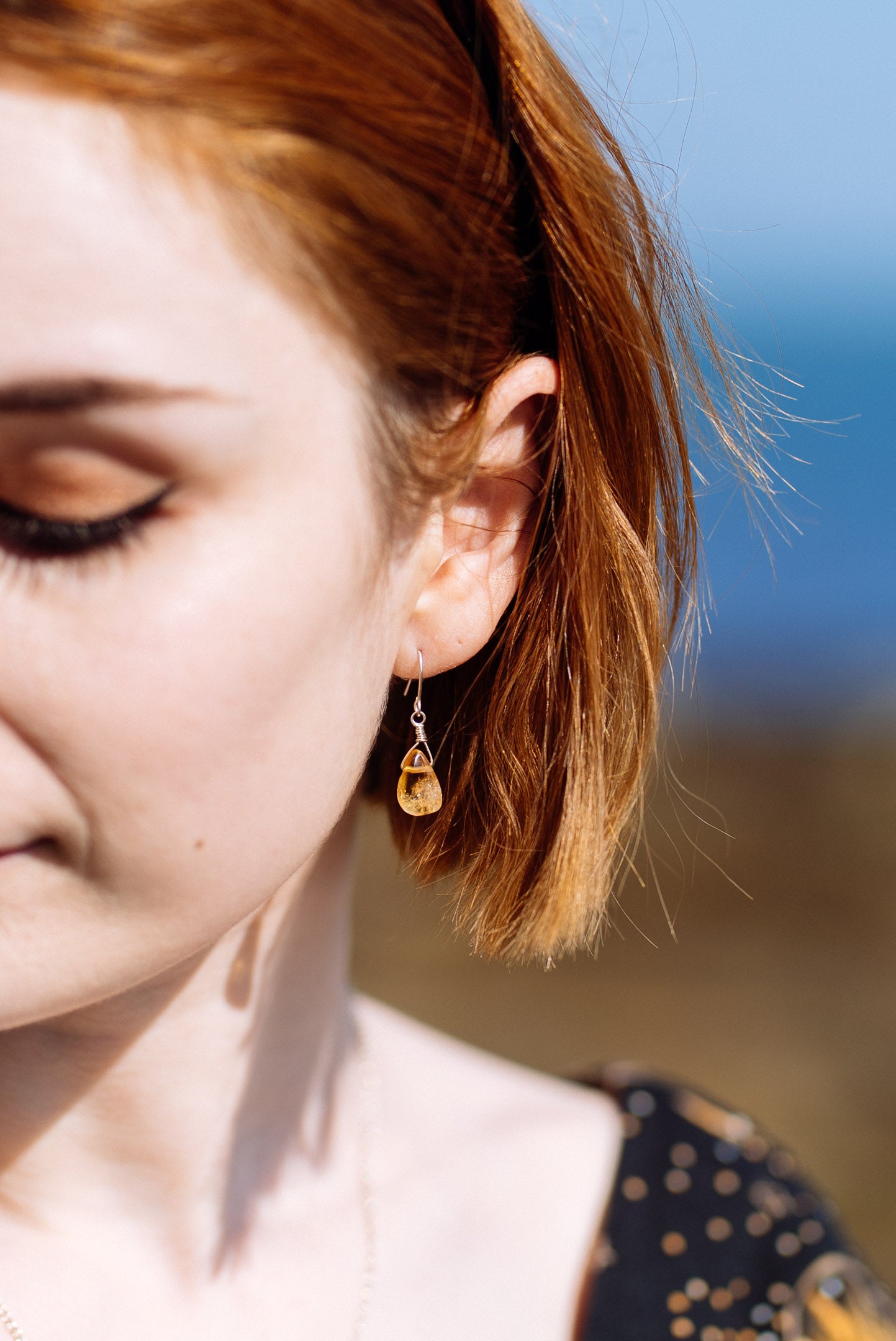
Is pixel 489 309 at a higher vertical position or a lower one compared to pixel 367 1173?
higher

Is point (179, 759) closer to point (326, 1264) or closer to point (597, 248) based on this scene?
point (597, 248)

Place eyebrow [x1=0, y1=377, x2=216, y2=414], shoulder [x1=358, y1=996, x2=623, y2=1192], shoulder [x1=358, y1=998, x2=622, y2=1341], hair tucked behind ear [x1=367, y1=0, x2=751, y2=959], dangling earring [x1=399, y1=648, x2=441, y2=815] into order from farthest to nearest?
shoulder [x1=358, y1=996, x2=623, y2=1192] < shoulder [x1=358, y1=998, x2=622, y2=1341] < dangling earring [x1=399, y1=648, x2=441, y2=815] < hair tucked behind ear [x1=367, y1=0, x2=751, y2=959] < eyebrow [x1=0, y1=377, x2=216, y2=414]

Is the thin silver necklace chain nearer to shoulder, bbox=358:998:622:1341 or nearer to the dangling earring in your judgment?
shoulder, bbox=358:998:622:1341

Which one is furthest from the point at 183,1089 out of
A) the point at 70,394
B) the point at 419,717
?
the point at 70,394

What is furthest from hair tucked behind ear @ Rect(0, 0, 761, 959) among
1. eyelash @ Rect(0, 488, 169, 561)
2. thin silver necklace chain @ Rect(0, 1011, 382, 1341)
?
thin silver necklace chain @ Rect(0, 1011, 382, 1341)

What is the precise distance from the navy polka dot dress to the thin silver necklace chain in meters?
0.28

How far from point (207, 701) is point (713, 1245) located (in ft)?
3.72

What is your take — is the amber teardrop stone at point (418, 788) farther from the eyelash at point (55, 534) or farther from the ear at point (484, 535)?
the eyelash at point (55, 534)

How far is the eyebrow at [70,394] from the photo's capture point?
0.81 m

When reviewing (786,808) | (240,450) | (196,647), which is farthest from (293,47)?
(786,808)

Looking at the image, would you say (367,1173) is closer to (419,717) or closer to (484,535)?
(419,717)

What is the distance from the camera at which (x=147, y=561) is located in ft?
2.94

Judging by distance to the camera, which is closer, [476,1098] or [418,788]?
[418,788]

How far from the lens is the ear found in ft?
3.90
